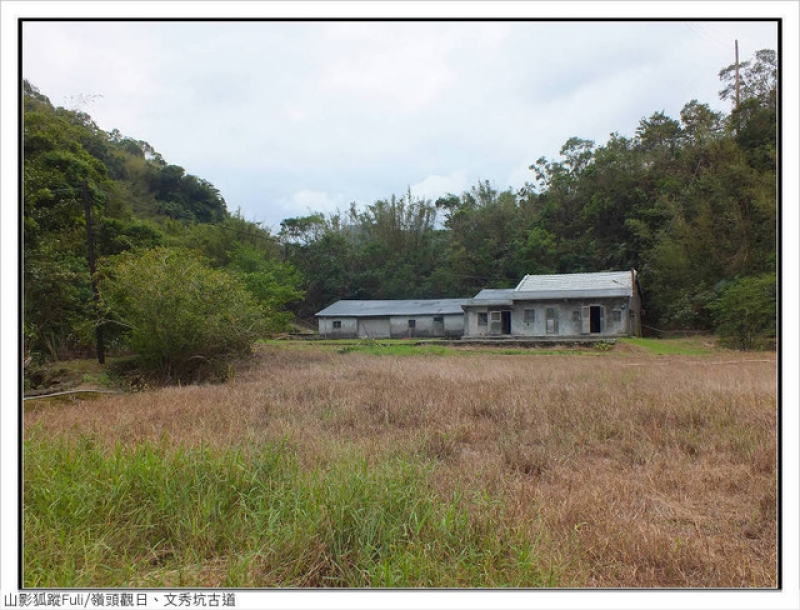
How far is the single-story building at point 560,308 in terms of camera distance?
22.9 m

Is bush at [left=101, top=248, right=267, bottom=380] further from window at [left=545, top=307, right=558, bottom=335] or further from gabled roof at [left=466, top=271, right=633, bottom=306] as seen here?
window at [left=545, top=307, right=558, bottom=335]

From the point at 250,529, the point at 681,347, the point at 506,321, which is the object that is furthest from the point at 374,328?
the point at 250,529

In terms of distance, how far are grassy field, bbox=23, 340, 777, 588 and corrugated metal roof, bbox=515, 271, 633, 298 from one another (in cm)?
1763

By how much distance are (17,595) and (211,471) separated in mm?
1372

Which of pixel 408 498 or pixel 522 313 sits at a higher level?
pixel 522 313

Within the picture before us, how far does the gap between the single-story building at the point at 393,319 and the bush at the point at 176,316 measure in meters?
16.5

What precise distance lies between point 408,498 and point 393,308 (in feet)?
83.6

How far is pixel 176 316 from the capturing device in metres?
10.7

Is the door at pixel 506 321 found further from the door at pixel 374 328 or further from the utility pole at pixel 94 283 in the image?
the utility pole at pixel 94 283

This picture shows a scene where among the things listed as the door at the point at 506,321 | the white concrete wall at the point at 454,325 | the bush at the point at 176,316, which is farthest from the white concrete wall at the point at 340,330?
the bush at the point at 176,316

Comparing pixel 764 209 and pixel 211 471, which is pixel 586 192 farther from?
pixel 211 471

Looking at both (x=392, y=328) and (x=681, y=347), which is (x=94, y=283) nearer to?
(x=392, y=328)

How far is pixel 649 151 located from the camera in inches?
1407

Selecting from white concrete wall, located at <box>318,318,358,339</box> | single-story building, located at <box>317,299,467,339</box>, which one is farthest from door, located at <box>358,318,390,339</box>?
white concrete wall, located at <box>318,318,358,339</box>
